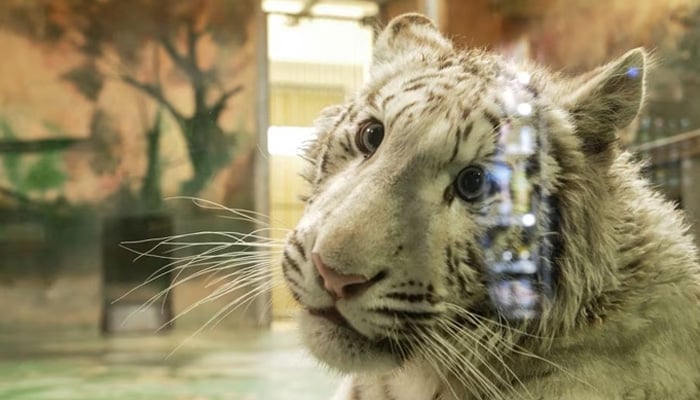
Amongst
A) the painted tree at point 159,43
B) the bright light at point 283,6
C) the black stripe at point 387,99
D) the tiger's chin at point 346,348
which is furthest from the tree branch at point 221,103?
the tiger's chin at point 346,348

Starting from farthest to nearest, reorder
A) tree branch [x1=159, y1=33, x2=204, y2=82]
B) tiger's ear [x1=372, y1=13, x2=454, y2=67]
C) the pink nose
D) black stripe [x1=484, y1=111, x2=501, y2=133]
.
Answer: tree branch [x1=159, y1=33, x2=204, y2=82], tiger's ear [x1=372, y1=13, x2=454, y2=67], black stripe [x1=484, y1=111, x2=501, y2=133], the pink nose

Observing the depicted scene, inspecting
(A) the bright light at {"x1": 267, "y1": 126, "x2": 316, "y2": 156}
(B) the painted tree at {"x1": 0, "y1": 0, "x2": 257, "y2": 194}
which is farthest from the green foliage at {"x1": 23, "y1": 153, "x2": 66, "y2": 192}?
(A) the bright light at {"x1": 267, "y1": 126, "x2": 316, "y2": 156}

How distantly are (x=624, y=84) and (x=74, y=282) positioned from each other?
298 centimetres

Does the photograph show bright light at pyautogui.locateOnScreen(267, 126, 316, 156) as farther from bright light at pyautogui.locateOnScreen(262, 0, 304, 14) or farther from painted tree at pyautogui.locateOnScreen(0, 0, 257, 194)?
painted tree at pyautogui.locateOnScreen(0, 0, 257, 194)

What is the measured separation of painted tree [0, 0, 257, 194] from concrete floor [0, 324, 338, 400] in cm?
61

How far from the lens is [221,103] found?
107 inches

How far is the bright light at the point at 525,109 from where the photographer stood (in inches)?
42.0

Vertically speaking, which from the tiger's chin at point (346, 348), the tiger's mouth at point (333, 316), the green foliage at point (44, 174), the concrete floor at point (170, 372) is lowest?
the concrete floor at point (170, 372)

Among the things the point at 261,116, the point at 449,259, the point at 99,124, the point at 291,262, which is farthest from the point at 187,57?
the point at 449,259

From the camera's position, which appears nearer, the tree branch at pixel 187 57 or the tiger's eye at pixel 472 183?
the tiger's eye at pixel 472 183

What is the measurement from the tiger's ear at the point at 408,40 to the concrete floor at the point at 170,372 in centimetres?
92

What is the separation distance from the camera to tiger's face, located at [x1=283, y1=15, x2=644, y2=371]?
938 mm

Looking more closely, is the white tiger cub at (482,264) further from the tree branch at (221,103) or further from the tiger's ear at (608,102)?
the tree branch at (221,103)

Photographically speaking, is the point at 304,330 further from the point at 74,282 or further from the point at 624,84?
the point at 74,282
